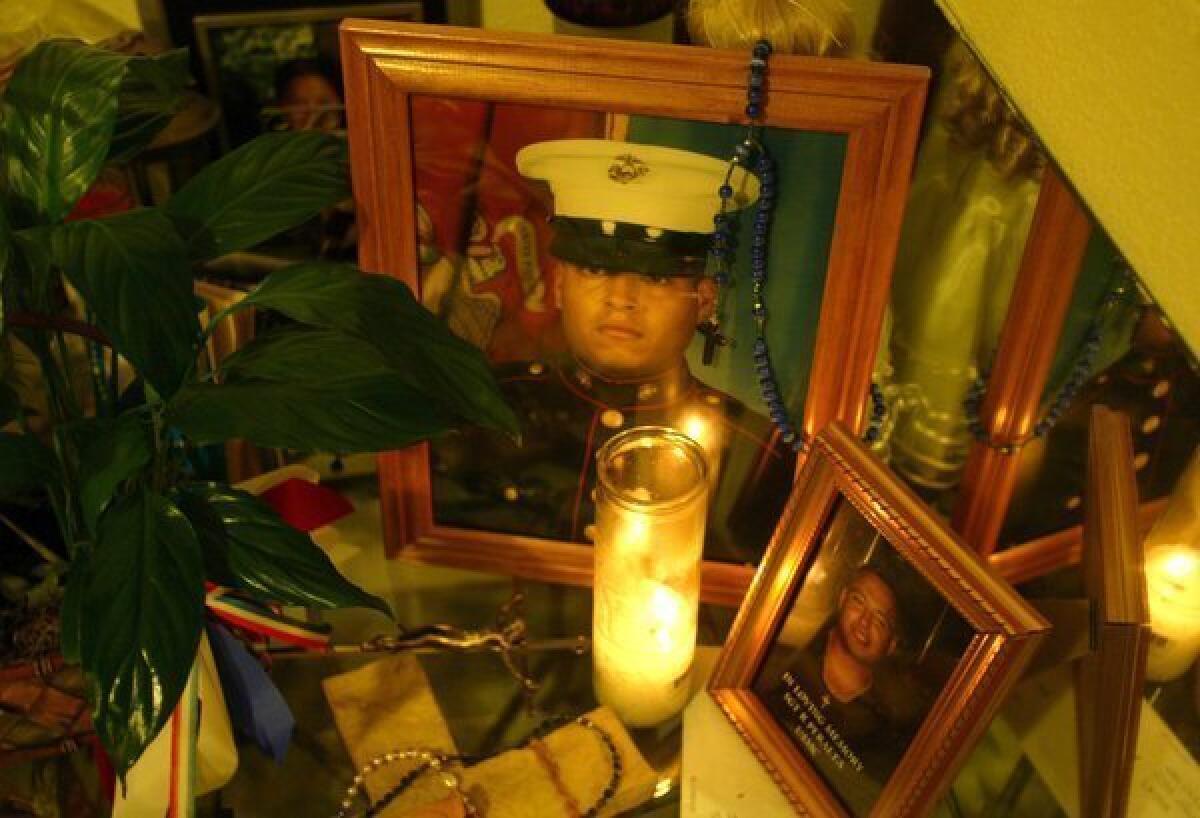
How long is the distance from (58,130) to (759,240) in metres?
0.48

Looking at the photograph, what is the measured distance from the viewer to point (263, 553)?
716 mm

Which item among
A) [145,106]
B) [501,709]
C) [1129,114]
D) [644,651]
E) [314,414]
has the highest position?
[1129,114]

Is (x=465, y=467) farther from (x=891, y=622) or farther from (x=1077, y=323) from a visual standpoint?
(x=1077, y=323)

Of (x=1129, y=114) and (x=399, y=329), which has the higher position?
(x=1129, y=114)

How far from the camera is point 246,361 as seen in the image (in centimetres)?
75

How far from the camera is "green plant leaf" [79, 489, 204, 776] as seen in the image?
1.97 feet

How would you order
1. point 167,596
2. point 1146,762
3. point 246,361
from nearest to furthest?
point 167,596, point 246,361, point 1146,762

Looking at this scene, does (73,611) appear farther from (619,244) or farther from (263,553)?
(619,244)

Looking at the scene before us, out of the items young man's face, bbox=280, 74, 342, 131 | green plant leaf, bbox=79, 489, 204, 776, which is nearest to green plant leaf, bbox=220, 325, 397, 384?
green plant leaf, bbox=79, 489, 204, 776

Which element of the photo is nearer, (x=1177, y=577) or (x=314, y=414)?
(x=314, y=414)

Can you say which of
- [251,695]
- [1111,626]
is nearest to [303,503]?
[251,695]

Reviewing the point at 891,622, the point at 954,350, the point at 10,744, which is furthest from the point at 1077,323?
the point at 10,744

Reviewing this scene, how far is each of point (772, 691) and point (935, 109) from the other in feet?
1.61

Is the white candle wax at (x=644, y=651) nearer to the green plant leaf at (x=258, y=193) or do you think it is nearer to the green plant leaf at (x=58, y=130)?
the green plant leaf at (x=258, y=193)
